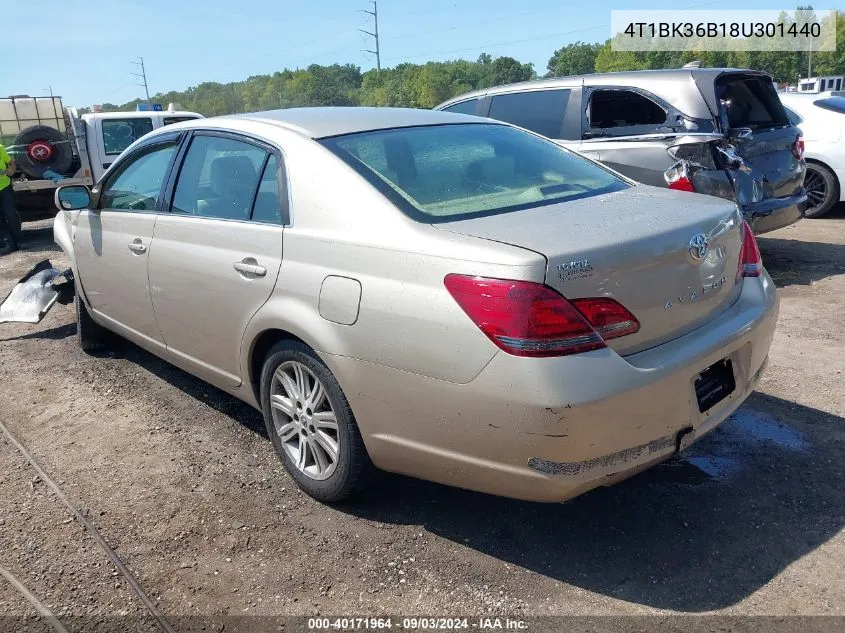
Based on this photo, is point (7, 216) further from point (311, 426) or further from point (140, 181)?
point (311, 426)

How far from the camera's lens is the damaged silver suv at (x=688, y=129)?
A: 5719mm

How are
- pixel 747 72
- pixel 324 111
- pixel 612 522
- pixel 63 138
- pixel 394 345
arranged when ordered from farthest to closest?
pixel 63 138 → pixel 747 72 → pixel 324 111 → pixel 612 522 → pixel 394 345

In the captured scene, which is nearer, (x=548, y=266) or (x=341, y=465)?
(x=548, y=266)

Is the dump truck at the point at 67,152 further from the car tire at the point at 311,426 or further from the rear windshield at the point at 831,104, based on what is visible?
the rear windshield at the point at 831,104

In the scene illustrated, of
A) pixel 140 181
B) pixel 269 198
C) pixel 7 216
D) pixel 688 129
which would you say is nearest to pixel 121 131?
pixel 7 216

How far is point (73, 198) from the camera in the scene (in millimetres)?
4477

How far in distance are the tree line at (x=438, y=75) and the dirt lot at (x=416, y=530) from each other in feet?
214

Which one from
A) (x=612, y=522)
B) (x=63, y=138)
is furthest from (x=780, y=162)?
(x=63, y=138)

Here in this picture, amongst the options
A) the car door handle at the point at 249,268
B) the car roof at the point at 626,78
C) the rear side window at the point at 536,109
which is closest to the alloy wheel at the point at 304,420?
the car door handle at the point at 249,268

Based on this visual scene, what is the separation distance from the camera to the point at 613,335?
2373mm

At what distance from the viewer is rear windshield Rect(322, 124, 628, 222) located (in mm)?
2842

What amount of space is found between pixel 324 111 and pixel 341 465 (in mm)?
1801

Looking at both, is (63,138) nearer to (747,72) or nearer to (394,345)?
(747,72)

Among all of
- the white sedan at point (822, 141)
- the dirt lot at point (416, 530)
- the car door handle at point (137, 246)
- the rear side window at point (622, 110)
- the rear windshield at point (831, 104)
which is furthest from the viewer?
the rear windshield at point (831, 104)
